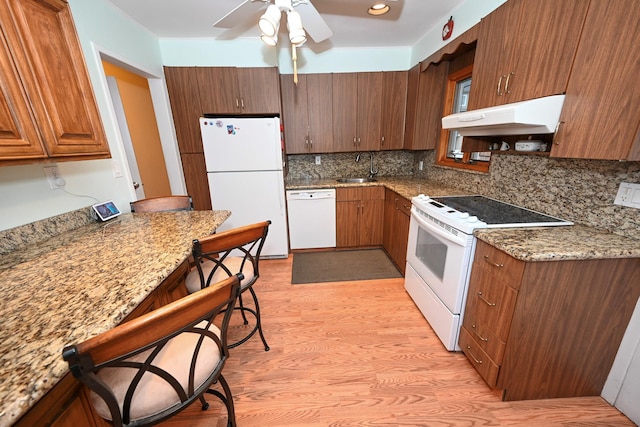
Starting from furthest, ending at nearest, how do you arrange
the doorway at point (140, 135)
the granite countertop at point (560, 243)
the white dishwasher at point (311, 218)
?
the white dishwasher at point (311, 218), the doorway at point (140, 135), the granite countertop at point (560, 243)

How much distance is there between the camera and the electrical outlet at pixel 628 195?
42.9 inches

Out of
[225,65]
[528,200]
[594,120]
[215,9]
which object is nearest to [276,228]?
[225,65]

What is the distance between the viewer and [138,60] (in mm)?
2121

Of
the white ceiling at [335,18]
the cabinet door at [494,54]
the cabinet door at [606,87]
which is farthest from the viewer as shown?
the white ceiling at [335,18]

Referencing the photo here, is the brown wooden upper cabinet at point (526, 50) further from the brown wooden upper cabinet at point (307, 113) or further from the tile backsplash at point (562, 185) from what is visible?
the brown wooden upper cabinet at point (307, 113)

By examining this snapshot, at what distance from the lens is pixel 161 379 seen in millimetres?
805

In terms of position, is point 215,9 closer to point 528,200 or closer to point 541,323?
point 528,200

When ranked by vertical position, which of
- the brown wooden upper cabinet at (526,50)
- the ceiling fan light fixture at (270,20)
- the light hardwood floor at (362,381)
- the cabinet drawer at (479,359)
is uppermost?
the ceiling fan light fixture at (270,20)

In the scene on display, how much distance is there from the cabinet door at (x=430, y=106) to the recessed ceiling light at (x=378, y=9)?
0.80m

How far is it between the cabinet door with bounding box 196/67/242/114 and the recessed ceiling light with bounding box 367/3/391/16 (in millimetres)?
1471

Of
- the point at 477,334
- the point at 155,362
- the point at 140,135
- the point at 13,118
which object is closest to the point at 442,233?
the point at 477,334

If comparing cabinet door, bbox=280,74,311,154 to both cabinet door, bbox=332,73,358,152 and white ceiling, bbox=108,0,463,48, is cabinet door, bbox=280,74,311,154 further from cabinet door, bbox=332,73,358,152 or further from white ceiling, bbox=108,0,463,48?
Result: white ceiling, bbox=108,0,463,48

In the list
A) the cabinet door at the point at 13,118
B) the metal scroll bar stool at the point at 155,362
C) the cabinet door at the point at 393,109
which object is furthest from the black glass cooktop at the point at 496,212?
the cabinet door at the point at 13,118

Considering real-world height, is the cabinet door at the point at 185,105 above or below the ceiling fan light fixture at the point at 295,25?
below
